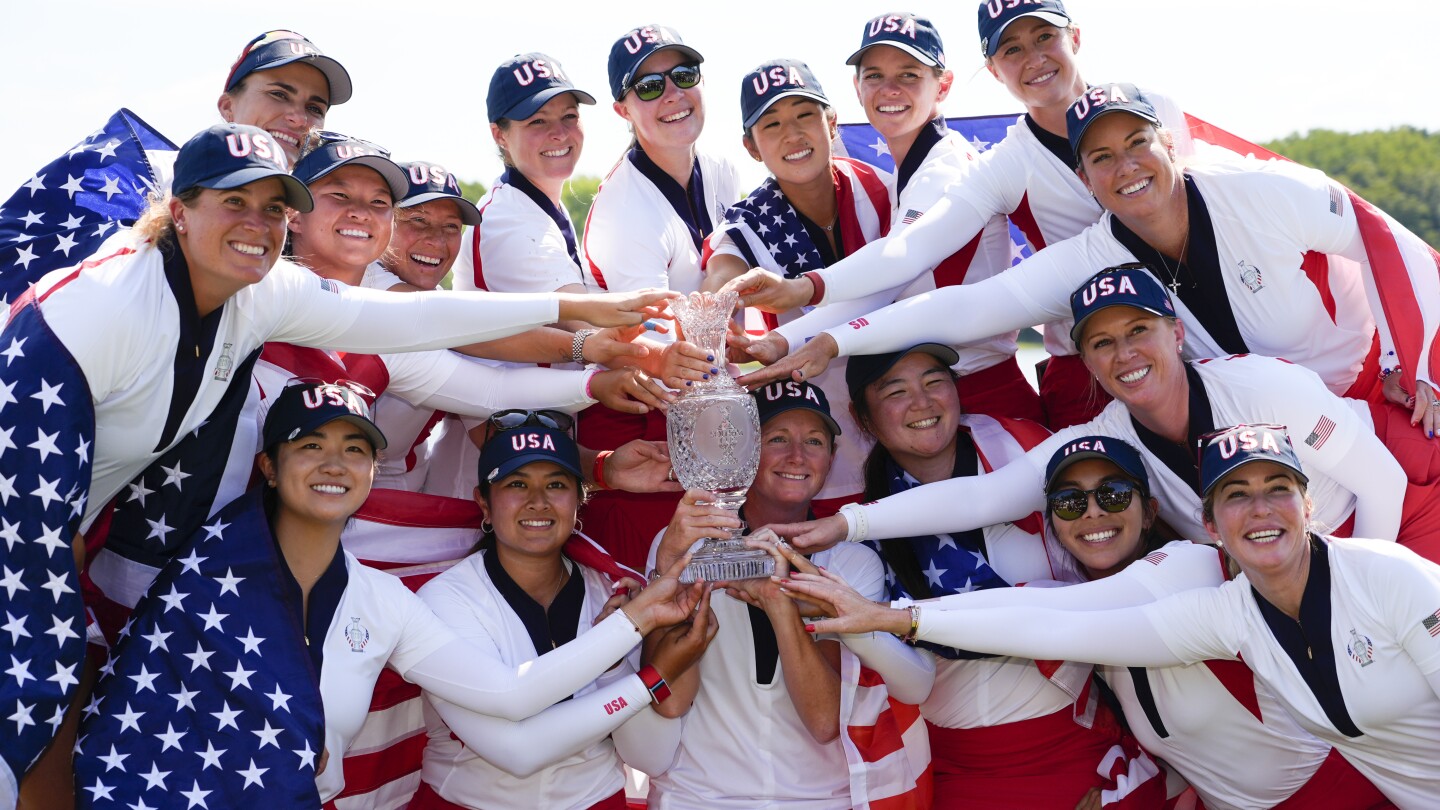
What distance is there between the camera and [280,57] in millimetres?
6473

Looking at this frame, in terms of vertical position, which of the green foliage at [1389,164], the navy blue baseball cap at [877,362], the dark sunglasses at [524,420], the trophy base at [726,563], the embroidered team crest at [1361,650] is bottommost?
the embroidered team crest at [1361,650]

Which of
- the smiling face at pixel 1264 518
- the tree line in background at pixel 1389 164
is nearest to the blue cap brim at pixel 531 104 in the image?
the smiling face at pixel 1264 518

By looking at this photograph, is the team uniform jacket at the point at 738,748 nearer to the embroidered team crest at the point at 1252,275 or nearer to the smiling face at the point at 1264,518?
the smiling face at the point at 1264,518

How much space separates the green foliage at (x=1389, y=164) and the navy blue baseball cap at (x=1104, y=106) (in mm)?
83168

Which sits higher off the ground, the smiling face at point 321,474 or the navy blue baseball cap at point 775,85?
the navy blue baseball cap at point 775,85

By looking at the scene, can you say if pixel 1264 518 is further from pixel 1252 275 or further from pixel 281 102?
pixel 281 102

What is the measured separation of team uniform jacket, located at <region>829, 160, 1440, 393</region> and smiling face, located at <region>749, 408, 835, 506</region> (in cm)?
40

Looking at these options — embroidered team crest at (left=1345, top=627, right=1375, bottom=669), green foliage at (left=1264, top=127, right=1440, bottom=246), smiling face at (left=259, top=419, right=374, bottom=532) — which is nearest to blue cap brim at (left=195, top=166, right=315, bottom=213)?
smiling face at (left=259, top=419, right=374, bottom=532)

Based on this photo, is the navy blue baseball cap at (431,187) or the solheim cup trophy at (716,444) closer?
the solheim cup trophy at (716,444)

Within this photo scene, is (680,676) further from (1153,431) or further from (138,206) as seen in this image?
(138,206)

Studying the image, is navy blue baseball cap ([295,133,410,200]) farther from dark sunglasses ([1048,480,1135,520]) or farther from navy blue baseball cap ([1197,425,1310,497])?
navy blue baseball cap ([1197,425,1310,497])

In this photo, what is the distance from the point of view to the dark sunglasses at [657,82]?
22.6 ft

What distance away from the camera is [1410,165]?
→ 291 ft

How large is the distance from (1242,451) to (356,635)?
3367 millimetres
